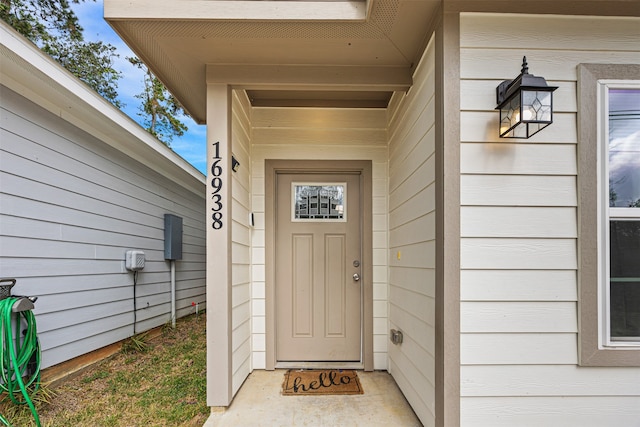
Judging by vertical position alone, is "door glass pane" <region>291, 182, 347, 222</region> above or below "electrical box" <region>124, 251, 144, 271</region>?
above

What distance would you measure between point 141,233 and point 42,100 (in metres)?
1.94

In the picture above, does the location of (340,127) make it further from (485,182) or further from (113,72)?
(113,72)

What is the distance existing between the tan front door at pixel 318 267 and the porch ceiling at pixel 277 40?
1028 millimetres

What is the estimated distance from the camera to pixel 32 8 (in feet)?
18.4

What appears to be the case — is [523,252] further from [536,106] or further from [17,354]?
[17,354]

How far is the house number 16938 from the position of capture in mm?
2135

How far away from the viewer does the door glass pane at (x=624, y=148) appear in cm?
168

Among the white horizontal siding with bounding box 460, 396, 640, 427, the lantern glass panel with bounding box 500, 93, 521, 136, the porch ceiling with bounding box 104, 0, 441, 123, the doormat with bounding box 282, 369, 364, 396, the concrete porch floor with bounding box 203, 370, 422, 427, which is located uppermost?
the porch ceiling with bounding box 104, 0, 441, 123

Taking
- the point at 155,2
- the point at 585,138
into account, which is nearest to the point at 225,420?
the point at 155,2

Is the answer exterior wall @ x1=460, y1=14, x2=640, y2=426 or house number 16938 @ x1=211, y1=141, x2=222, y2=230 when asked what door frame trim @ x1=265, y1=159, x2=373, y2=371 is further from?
exterior wall @ x1=460, y1=14, x2=640, y2=426

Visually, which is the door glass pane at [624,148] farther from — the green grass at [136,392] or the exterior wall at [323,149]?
the green grass at [136,392]

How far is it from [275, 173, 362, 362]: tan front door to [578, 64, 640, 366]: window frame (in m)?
1.68

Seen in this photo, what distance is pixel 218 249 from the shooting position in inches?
83.6

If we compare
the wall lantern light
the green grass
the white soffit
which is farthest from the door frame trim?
the wall lantern light
